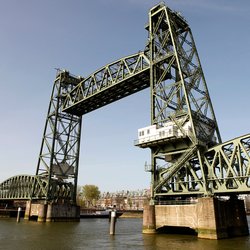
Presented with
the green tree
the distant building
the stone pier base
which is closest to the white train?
the stone pier base

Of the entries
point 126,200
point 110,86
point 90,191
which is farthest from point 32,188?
point 126,200

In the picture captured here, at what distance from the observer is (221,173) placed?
2875 cm

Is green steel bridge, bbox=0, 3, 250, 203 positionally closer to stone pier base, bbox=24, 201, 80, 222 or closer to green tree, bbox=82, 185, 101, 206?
stone pier base, bbox=24, 201, 80, 222

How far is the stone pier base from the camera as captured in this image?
5391 centimetres

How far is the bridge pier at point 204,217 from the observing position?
2652 centimetres

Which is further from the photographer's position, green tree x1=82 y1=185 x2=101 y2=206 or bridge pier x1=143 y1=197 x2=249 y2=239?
green tree x1=82 y1=185 x2=101 y2=206

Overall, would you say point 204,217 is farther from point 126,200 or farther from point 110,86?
point 126,200

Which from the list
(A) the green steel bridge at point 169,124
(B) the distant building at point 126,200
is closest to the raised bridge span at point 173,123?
(A) the green steel bridge at point 169,124

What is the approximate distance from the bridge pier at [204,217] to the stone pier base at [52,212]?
27.9 metres

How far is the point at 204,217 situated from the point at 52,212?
35.6 metres

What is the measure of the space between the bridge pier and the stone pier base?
27878 millimetres

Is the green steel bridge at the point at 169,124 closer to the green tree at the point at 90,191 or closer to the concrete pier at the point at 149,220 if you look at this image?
the concrete pier at the point at 149,220

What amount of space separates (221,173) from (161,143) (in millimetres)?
7847

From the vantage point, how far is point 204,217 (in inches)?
1055
